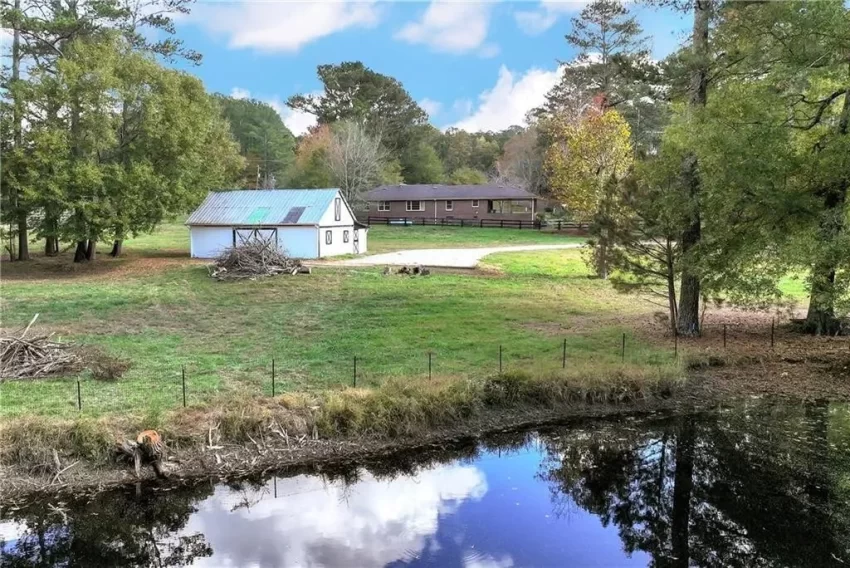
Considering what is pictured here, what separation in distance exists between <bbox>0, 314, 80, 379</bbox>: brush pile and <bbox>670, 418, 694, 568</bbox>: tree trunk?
994 centimetres

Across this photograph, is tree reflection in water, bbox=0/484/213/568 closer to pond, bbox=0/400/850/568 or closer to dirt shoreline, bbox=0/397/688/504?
pond, bbox=0/400/850/568

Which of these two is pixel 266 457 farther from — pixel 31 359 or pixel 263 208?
pixel 263 208

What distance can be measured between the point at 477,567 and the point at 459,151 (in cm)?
7106

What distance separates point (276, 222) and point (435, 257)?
792 centimetres

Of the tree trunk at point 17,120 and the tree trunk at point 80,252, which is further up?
the tree trunk at point 17,120

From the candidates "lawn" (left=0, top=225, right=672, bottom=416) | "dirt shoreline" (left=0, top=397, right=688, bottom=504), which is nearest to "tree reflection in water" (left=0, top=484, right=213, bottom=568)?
"dirt shoreline" (left=0, top=397, right=688, bottom=504)

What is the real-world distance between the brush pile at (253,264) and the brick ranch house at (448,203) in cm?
3028

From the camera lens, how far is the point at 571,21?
123ft

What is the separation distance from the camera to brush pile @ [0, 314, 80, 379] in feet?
34.8

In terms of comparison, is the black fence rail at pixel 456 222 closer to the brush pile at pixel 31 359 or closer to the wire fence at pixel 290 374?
the wire fence at pixel 290 374

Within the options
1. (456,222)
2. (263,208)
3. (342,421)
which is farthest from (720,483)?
(456,222)

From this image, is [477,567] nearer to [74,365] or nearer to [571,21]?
[74,365]

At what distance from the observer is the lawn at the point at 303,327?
34.3 feet

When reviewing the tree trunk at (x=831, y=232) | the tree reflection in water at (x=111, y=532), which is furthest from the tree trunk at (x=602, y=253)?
the tree reflection in water at (x=111, y=532)
